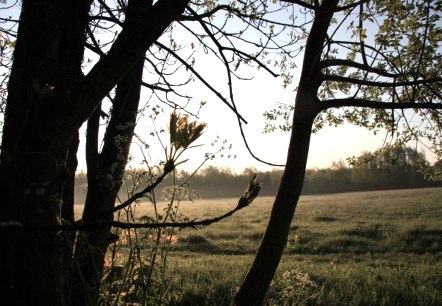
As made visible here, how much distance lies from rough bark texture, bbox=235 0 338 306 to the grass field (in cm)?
18

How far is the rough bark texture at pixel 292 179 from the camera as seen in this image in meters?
3.75

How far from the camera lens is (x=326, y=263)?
10875 millimetres

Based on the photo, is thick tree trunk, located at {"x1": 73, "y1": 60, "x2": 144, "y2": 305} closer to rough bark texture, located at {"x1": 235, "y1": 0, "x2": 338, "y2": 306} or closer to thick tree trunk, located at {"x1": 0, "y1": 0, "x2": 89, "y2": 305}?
thick tree trunk, located at {"x1": 0, "y1": 0, "x2": 89, "y2": 305}

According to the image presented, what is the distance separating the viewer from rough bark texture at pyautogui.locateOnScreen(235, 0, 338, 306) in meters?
3.75

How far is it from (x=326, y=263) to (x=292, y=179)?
7636mm

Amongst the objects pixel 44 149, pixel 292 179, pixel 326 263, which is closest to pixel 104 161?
pixel 44 149

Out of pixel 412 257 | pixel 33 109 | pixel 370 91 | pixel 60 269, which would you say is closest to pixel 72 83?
pixel 33 109

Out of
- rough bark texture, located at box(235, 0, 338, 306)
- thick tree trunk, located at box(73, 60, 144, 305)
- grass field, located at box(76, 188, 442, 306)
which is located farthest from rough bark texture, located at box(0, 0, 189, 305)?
rough bark texture, located at box(235, 0, 338, 306)

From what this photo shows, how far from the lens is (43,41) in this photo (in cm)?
196

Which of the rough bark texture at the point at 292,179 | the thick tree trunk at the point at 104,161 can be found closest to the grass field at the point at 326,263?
the rough bark texture at the point at 292,179

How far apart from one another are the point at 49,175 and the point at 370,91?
5.69 m

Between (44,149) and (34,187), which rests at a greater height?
(44,149)

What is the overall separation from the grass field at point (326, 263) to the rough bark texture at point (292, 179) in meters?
0.18

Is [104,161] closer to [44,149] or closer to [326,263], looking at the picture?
[44,149]
